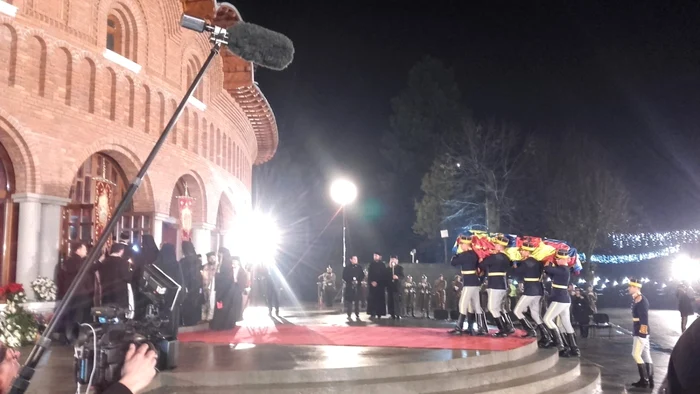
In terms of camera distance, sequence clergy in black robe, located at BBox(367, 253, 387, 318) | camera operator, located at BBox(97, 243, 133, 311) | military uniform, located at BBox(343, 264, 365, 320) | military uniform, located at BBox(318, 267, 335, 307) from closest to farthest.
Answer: camera operator, located at BBox(97, 243, 133, 311), military uniform, located at BBox(343, 264, 365, 320), clergy in black robe, located at BBox(367, 253, 387, 318), military uniform, located at BBox(318, 267, 335, 307)

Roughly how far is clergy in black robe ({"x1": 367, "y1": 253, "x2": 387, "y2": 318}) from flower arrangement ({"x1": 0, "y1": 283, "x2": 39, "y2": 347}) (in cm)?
938

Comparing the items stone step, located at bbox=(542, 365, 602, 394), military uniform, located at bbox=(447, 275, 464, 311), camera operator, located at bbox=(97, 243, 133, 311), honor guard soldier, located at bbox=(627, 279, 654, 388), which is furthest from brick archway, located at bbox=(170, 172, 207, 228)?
honor guard soldier, located at bbox=(627, 279, 654, 388)

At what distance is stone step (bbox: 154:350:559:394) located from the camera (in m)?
7.82

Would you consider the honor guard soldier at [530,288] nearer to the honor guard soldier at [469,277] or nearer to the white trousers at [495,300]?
the white trousers at [495,300]

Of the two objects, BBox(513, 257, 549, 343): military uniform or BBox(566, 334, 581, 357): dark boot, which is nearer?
BBox(513, 257, 549, 343): military uniform

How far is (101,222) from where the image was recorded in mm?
15688

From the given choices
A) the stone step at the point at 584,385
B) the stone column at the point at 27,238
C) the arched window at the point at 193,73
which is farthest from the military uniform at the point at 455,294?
the stone column at the point at 27,238

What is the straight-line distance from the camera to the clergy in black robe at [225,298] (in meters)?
13.6

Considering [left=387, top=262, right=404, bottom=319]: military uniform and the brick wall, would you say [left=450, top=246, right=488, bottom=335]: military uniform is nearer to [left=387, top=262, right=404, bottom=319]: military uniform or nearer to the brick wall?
[left=387, top=262, right=404, bottom=319]: military uniform

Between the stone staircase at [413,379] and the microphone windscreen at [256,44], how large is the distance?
16.8ft

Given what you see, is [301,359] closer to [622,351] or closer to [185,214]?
[185,214]

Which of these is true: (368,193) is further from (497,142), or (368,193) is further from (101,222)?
(101,222)

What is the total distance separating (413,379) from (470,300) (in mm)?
4481

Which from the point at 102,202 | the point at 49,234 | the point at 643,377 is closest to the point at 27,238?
the point at 49,234
